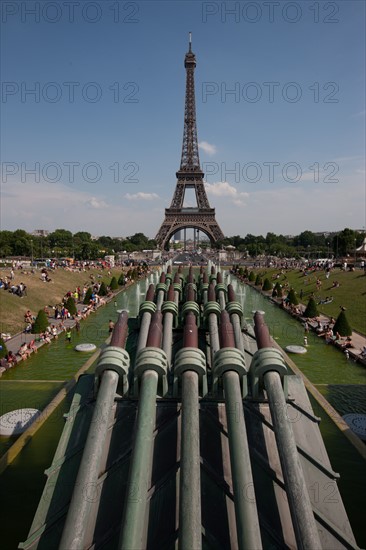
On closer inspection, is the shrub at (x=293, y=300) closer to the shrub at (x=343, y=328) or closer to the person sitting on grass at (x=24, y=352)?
the shrub at (x=343, y=328)

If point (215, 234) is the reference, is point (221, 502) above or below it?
below

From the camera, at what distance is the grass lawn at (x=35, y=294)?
3106 cm

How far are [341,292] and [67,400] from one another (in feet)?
118

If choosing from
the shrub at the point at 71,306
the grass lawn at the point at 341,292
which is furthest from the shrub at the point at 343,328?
the shrub at the point at 71,306

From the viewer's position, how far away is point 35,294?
41438 millimetres

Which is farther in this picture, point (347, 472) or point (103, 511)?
point (347, 472)

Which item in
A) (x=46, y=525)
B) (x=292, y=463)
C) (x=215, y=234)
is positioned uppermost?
(x=215, y=234)

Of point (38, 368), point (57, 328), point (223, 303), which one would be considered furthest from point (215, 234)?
point (223, 303)

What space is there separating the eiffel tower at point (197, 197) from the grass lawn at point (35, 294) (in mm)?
64544

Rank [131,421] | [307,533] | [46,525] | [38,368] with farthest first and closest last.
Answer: [38,368], [131,421], [46,525], [307,533]

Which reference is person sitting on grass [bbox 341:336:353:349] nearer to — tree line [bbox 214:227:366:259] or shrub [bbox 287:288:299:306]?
shrub [bbox 287:288:299:306]

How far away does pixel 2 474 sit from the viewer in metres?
11.0

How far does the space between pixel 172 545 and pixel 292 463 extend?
1.90 m

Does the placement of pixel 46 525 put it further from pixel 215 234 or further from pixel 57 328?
pixel 215 234
